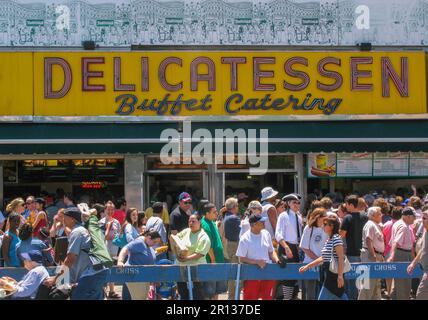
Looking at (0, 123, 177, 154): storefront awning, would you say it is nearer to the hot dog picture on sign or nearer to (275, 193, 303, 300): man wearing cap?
the hot dog picture on sign

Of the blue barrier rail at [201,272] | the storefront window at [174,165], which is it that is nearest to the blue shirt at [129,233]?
the blue barrier rail at [201,272]

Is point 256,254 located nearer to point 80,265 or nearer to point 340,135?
point 80,265

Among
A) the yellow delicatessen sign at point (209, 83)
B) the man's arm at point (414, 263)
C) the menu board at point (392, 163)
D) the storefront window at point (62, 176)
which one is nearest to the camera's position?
the man's arm at point (414, 263)

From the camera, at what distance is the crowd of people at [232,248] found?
31.2 ft

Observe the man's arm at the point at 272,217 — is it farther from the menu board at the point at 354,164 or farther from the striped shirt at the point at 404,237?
the menu board at the point at 354,164

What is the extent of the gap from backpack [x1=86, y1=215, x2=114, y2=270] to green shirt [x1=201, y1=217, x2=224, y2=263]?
218cm

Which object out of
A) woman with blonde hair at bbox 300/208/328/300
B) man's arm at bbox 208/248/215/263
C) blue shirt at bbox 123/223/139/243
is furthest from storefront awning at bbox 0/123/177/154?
woman with blonde hair at bbox 300/208/328/300

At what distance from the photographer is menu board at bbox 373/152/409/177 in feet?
64.4

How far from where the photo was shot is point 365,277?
11062 mm

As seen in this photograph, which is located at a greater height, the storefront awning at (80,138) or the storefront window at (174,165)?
the storefront awning at (80,138)

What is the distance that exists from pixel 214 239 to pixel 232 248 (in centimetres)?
104

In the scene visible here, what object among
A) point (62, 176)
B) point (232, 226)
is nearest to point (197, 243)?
point (232, 226)

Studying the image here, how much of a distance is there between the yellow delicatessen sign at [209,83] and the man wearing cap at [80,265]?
33.3 ft
